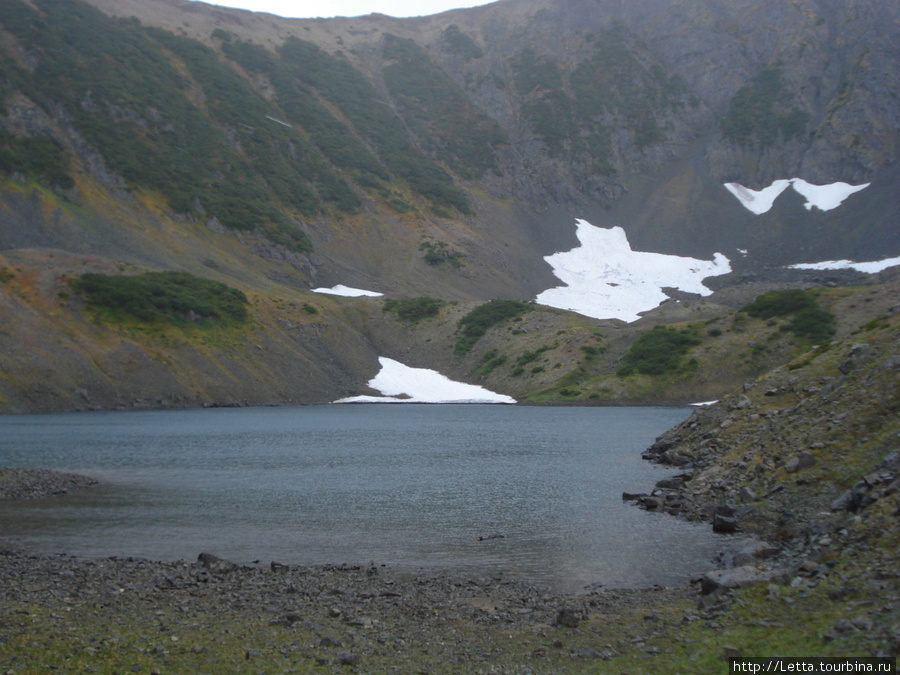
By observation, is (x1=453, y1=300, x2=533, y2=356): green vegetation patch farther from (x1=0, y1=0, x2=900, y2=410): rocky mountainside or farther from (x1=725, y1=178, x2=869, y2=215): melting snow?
(x1=725, y1=178, x2=869, y2=215): melting snow

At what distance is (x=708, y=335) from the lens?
95.1 meters

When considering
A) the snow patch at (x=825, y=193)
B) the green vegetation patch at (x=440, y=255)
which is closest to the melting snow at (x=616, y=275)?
the green vegetation patch at (x=440, y=255)

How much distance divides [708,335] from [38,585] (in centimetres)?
9032

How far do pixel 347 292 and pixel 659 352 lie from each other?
6136 centimetres

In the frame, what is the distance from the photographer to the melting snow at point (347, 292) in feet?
422

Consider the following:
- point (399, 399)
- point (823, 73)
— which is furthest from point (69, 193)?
point (823, 73)

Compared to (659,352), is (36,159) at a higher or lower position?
higher

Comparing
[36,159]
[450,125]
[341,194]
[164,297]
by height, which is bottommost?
[164,297]

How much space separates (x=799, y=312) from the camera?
90500 millimetres

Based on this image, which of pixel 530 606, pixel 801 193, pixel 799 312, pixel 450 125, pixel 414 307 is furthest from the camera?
pixel 450 125

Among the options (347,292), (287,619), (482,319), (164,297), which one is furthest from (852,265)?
(287,619)

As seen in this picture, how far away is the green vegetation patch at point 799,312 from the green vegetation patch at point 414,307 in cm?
5141

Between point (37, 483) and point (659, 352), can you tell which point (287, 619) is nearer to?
point (37, 483)

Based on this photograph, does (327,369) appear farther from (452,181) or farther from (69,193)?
(452,181)
